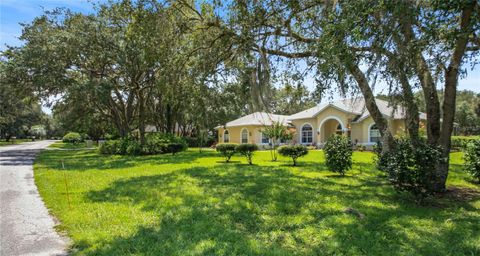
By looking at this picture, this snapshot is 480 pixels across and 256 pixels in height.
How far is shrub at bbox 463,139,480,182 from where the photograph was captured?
943 cm

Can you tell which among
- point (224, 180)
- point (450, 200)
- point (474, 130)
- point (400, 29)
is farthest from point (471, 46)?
point (474, 130)

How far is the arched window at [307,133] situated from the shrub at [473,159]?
1981 centimetres

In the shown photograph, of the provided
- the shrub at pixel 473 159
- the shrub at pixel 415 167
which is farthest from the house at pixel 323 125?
the shrub at pixel 415 167

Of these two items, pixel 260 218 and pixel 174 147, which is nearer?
pixel 260 218

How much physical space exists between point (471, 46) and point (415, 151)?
320 cm

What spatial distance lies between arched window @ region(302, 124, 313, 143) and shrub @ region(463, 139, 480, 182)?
19.8 meters

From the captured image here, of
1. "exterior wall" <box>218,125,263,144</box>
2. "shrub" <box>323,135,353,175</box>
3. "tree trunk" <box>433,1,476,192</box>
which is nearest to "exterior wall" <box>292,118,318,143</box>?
"exterior wall" <box>218,125,263,144</box>

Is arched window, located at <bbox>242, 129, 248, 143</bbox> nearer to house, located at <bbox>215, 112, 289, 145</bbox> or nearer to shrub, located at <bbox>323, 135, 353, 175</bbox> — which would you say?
house, located at <bbox>215, 112, 289, 145</bbox>

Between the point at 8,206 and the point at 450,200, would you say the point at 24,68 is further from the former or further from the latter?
the point at 450,200

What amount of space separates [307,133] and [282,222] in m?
25.3

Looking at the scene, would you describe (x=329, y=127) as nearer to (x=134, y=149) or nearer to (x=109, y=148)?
(x=134, y=149)

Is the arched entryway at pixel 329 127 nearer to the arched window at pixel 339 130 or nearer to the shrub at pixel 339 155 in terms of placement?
the arched window at pixel 339 130

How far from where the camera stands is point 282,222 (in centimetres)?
545

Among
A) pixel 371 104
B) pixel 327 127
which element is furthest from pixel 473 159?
pixel 327 127
